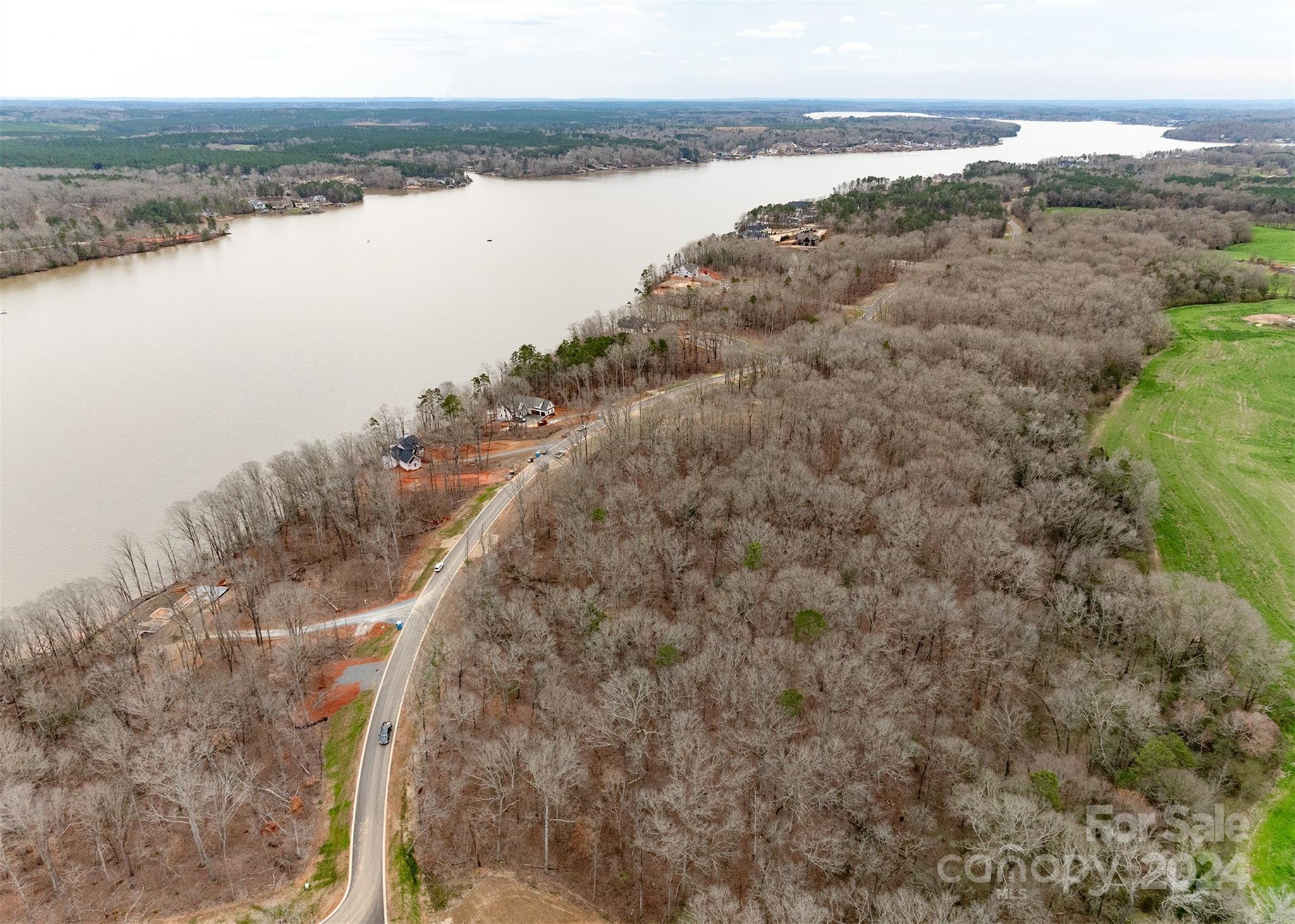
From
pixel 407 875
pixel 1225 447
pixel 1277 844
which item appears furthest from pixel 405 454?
pixel 1225 447

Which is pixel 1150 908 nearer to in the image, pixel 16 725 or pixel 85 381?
pixel 16 725

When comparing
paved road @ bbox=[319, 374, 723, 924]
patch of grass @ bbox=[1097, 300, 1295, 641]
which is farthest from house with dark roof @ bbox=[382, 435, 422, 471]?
patch of grass @ bbox=[1097, 300, 1295, 641]

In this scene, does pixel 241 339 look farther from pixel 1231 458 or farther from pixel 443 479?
pixel 1231 458

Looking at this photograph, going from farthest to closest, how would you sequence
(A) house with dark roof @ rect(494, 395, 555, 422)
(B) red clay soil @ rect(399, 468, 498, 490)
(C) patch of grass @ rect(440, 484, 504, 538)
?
(A) house with dark roof @ rect(494, 395, 555, 422) < (B) red clay soil @ rect(399, 468, 498, 490) < (C) patch of grass @ rect(440, 484, 504, 538)

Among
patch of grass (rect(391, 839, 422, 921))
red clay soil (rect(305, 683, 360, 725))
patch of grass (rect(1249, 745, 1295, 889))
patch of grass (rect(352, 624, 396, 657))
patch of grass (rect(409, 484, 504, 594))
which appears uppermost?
patch of grass (rect(409, 484, 504, 594))

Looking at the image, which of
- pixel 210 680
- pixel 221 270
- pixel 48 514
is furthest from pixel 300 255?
pixel 210 680

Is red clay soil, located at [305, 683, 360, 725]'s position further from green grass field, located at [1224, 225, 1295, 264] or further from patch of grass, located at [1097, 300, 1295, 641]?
green grass field, located at [1224, 225, 1295, 264]

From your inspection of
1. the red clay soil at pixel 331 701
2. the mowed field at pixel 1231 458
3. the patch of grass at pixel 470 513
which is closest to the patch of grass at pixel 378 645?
the red clay soil at pixel 331 701
